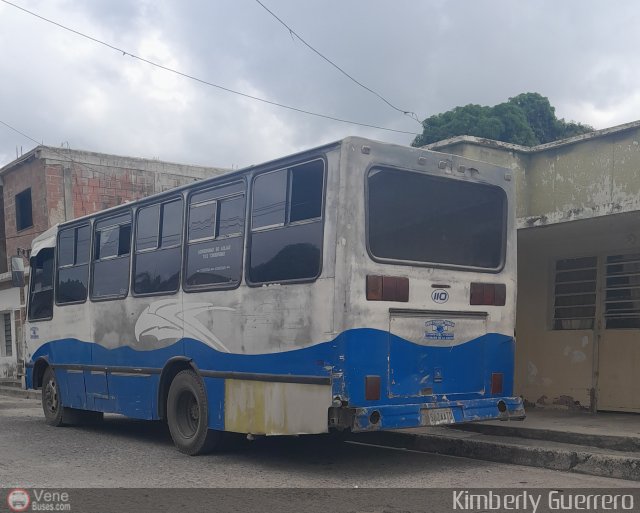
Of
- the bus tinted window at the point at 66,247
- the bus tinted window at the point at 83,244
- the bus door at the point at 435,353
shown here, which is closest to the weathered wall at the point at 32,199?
the bus tinted window at the point at 66,247

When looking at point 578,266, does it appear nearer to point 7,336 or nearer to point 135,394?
point 135,394

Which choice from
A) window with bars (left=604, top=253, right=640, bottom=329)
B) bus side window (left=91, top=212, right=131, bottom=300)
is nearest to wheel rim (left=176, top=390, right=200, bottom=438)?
bus side window (left=91, top=212, right=131, bottom=300)

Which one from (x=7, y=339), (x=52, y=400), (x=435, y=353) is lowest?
(x=52, y=400)

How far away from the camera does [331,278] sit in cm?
694

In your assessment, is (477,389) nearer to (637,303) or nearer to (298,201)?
(298,201)

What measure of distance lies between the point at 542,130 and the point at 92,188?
58.9 ft

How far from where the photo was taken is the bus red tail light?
791 centimetres

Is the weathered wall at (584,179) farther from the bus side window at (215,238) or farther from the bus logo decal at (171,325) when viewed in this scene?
the bus logo decal at (171,325)

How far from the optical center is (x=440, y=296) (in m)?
7.62

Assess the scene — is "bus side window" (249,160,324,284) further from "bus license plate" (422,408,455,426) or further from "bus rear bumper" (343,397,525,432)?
"bus license plate" (422,408,455,426)

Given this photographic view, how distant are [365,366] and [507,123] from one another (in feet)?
78.7

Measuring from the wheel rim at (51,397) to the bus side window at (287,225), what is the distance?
18.0 ft

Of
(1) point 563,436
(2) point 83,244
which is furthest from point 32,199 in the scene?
(1) point 563,436

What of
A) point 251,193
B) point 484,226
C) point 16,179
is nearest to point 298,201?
point 251,193
